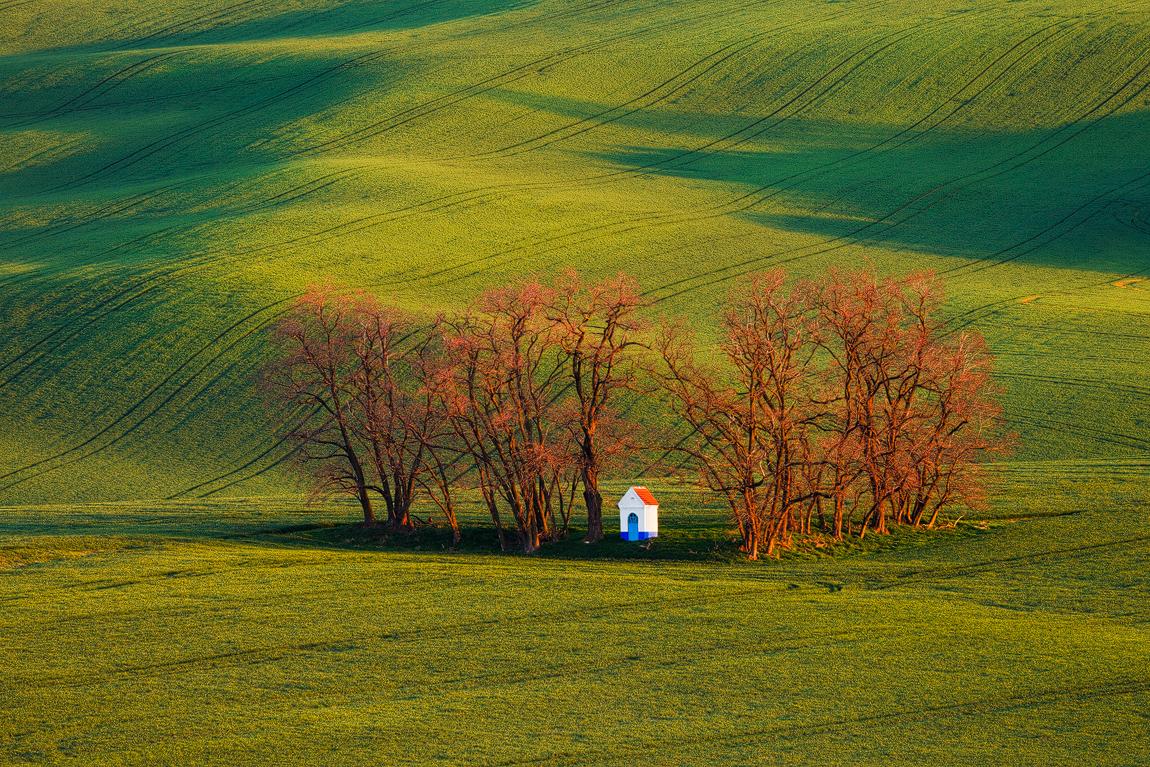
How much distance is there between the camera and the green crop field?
1909 cm

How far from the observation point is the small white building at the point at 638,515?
3100 cm

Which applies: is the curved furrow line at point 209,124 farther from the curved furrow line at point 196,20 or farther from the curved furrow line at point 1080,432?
the curved furrow line at point 1080,432

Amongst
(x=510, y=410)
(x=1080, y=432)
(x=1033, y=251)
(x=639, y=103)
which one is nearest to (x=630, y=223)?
(x=1033, y=251)

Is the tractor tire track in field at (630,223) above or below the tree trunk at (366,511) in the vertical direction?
above

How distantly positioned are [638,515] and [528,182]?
4224 cm

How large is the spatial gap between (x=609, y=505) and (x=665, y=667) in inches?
580

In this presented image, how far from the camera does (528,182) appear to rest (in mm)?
70688

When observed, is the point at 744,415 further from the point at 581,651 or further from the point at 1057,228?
the point at 1057,228

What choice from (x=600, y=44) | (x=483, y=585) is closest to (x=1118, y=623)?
(x=483, y=585)

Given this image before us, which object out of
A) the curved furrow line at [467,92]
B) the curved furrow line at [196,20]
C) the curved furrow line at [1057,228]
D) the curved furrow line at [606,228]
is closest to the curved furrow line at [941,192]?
the curved furrow line at [606,228]

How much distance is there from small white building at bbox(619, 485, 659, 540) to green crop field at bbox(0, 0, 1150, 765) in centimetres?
47

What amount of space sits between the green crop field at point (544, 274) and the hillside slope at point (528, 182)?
29 centimetres

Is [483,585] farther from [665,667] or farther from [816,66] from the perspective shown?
[816,66]

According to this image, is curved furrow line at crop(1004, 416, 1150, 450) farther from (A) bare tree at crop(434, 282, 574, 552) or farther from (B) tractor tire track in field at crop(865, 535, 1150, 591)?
(A) bare tree at crop(434, 282, 574, 552)
